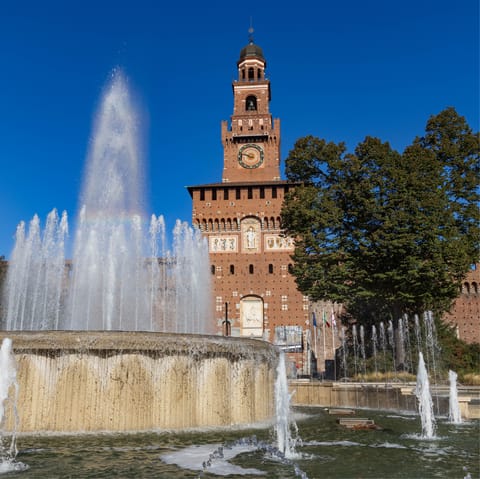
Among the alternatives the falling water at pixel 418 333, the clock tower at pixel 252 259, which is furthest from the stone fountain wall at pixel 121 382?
the clock tower at pixel 252 259

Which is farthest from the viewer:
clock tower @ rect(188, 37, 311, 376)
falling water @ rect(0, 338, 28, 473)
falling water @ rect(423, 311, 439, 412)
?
clock tower @ rect(188, 37, 311, 376)

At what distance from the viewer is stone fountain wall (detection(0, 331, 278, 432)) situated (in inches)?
269

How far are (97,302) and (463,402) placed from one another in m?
11.5

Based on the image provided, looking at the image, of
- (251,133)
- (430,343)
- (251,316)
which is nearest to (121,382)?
(430,343)

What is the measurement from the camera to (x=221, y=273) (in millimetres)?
35281

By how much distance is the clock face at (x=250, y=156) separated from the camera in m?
39.0

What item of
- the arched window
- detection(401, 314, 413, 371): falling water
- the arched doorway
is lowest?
detection(401, 314, 413, 371): falling water

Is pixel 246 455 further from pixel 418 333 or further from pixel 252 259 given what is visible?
pixel 252 259

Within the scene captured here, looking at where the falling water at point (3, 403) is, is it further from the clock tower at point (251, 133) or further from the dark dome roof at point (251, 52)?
the dark dome roof at point (251, 52)

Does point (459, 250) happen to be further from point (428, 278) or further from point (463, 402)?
point (463, 402)

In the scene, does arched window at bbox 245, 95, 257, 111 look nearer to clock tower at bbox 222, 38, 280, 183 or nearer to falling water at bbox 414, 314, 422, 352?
clock tower at bbox 222, 38, 280, 183

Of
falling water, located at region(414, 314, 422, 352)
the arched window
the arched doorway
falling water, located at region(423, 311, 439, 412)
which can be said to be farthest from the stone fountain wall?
the arched window

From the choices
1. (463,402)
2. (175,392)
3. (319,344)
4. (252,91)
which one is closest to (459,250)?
(463,402)

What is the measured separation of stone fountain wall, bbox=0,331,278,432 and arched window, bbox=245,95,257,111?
116 feet
